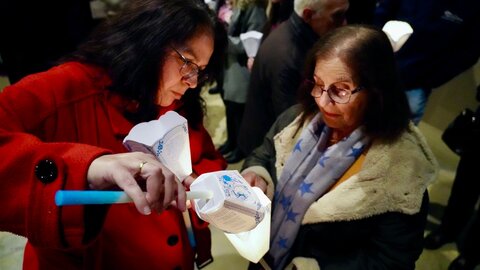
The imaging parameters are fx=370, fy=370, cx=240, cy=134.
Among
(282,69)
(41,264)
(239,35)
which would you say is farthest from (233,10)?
(41,264)

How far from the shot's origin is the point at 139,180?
0.68 metres

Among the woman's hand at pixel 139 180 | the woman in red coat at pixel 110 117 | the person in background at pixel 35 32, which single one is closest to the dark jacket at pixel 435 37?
the woman in red coat at pixel 110 117

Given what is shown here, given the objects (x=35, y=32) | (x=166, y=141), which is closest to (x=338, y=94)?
(x=166, y=141)

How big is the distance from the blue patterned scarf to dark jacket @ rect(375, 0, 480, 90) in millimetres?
1548

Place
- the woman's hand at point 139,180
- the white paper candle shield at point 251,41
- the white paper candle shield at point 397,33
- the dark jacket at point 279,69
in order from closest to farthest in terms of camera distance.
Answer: the woman's hand at point 139,180 < the white paper candle shield at point 397,33 < the dark jacket at point 279,69 < the white paper candle shield at point 251,41

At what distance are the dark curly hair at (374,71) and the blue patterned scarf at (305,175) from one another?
8cm

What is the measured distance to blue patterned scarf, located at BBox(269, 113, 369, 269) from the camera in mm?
1333

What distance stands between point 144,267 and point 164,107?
1.64 feet

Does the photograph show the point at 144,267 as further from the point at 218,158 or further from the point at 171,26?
the point at 171,26

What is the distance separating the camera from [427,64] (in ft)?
8.67

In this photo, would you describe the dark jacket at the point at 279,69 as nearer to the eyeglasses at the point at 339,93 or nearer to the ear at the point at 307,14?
the ear at the point at 307,14

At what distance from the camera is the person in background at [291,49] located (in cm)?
199

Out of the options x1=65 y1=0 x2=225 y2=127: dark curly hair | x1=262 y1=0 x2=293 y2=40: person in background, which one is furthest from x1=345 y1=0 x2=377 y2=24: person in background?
x1=65 y1=0 x2=225 y2=127: dark curly hair

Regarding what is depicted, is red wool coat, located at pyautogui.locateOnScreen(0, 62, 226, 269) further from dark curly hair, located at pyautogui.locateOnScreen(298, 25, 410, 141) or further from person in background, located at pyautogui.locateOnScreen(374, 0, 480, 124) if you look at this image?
person in background, located at pyautogui.locateOnScreen(374, 0, 480, 124)
